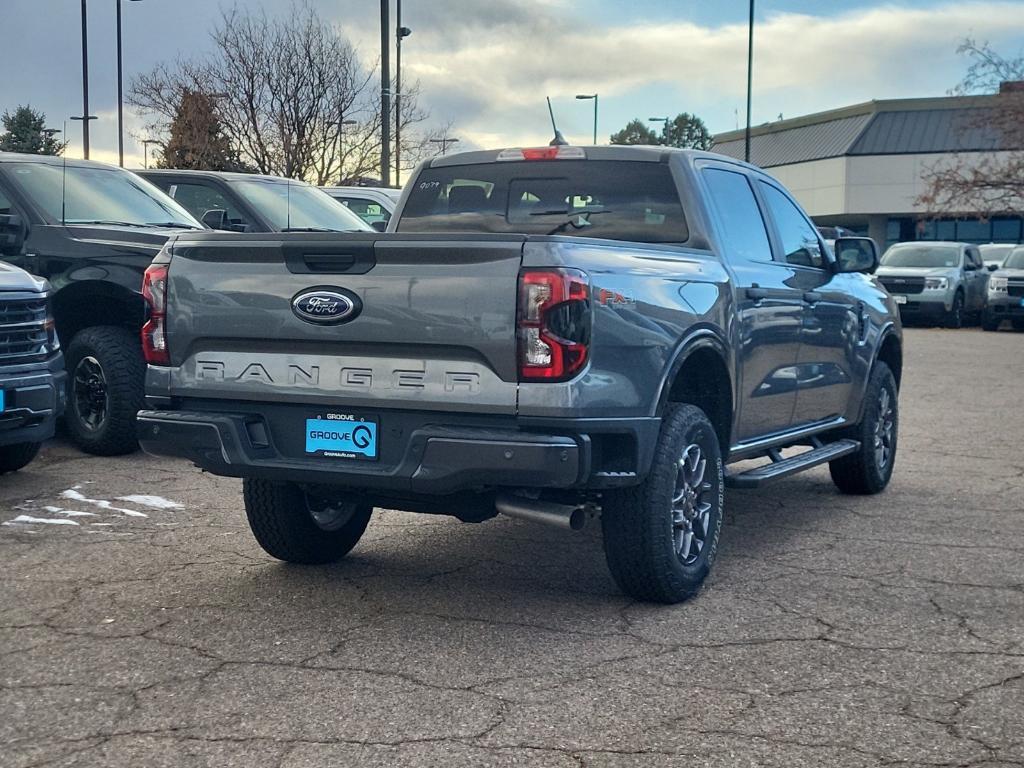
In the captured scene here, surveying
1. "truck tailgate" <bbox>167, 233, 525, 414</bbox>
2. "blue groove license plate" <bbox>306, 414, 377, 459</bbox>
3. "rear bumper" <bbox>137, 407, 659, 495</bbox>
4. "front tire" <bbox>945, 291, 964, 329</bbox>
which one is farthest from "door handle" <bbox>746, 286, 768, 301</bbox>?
"front tire" <bbox>945, 291, 964, 329</bbox>

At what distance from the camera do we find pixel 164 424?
17.1ft

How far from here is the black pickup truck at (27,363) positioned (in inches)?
297

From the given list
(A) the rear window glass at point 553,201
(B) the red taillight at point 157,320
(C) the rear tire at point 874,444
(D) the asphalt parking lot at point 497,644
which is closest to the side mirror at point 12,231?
(D) the asphalt parking lot at point 497,644

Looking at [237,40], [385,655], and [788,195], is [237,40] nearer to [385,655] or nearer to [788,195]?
[788,195]

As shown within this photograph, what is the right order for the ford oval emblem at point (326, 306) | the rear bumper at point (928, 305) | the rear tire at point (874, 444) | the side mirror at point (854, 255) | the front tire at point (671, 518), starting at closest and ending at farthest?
the ford oval emblem at point (326, 306) → the front tire at point (671, 518) → the side mirror at point (854, 255) → the rear tire at point (874, 444) → the rear bumper at point (928, 305)

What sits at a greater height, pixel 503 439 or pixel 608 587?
pixel 503 439

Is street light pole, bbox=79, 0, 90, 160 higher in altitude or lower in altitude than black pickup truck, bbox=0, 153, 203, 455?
higher

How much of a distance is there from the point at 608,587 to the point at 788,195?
276 centimetres

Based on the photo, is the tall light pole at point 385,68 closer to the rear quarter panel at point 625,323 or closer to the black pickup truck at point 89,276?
the black pickup truck at point 89,276

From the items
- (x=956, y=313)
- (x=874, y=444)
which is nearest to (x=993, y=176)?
(x=956, y=313)

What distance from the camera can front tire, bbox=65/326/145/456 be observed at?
29.8 ft

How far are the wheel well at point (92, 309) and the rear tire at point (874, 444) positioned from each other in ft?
15.5

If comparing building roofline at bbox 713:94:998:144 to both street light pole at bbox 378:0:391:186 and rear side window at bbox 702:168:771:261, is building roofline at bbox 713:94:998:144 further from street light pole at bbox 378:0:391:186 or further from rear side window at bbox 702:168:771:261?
rear side window at bbox 702:168:771:261

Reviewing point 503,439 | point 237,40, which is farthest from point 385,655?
point 237,40
